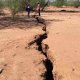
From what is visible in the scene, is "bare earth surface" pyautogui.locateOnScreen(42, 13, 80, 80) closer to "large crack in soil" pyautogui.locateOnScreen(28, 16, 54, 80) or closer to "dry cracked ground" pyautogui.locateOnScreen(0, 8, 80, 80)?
"dry cracked ground" pyautogui.locateOnScreen(0, 8, 80, 80)

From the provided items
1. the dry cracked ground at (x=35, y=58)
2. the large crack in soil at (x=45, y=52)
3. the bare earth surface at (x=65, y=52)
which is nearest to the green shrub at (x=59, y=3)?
the bare earth surface at (x=65, y=52)

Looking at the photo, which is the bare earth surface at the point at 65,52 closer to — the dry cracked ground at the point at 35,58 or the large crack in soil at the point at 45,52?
the dry cracked ground at the point at 35,58

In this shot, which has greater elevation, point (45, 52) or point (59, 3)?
point (45, 52)

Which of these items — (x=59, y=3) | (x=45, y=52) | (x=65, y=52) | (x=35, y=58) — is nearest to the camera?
(x=35, y=58)

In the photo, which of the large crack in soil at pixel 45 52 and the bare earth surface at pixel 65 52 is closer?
the bare earth surface at pixel 65 52

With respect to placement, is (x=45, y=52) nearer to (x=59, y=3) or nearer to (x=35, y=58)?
(x=35, y=58)

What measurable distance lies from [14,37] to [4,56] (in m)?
2.46

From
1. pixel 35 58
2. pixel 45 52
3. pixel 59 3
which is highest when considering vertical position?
pixel 35 58

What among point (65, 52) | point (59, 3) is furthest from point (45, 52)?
point (59, 3)

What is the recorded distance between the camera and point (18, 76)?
732cm

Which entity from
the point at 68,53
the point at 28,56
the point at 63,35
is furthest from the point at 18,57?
the point at 63,35

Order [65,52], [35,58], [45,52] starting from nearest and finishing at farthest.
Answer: [35,58] → [65,52] → [45,52]

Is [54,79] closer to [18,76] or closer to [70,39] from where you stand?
[18,76]

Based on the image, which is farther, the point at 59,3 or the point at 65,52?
the point at 59,3
